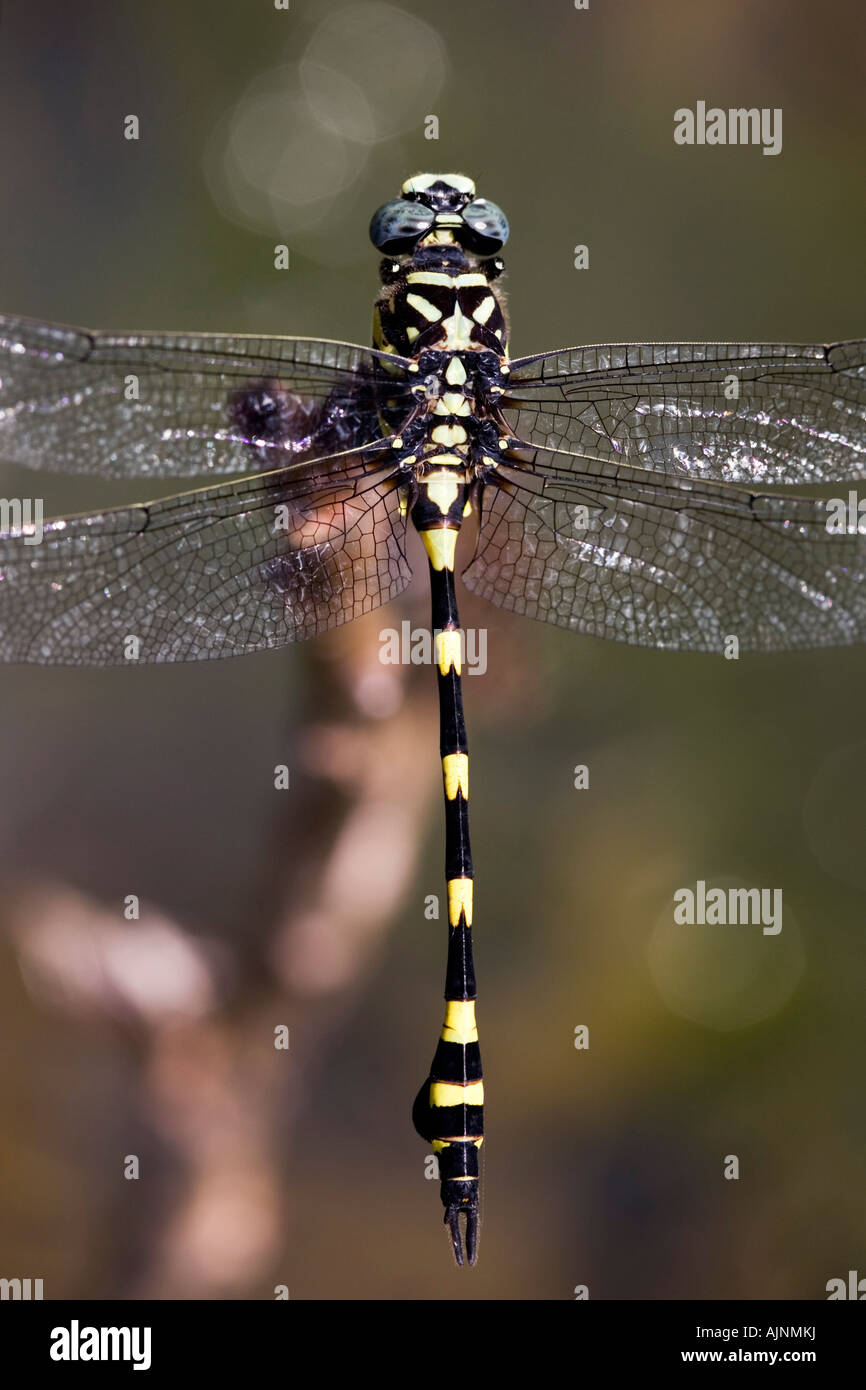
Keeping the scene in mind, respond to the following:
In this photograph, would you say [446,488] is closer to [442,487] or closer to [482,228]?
[442,487]

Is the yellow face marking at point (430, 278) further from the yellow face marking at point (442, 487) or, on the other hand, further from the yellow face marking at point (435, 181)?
the yellow face marking at point (442, 487)

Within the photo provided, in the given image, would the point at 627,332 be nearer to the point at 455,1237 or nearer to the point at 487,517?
the point at 487,517

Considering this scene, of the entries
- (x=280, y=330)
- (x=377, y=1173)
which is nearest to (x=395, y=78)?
(x=280, y=330)

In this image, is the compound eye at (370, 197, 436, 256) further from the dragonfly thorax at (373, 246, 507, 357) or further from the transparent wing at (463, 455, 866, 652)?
the transparent wing at (463, 455, 866, 652)

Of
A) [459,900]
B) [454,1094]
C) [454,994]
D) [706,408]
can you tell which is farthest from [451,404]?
[454,1094]

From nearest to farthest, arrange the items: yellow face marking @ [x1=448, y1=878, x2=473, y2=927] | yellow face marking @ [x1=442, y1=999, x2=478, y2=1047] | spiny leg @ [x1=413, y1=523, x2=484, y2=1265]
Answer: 1. spiny leg @ [x1=413, y1=523, x2=484, y2=1265]
2. yellow face marking @ [x1=442, y1=999, x2=478, y2=1047]
3. yellow face marking @ [x1=448, y1=878, x2=473, y2=927]

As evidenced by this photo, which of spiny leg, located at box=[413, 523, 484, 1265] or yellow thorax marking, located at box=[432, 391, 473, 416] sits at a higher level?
yellow thorax marking, located at box=[432, 391, 473, 416]

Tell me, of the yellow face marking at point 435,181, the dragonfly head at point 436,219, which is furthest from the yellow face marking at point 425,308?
the yellow face marking at point 435,181

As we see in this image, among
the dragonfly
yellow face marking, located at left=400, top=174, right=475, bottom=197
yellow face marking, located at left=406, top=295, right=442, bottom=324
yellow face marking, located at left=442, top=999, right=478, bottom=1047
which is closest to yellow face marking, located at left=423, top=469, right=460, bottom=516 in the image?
the dragonfly
